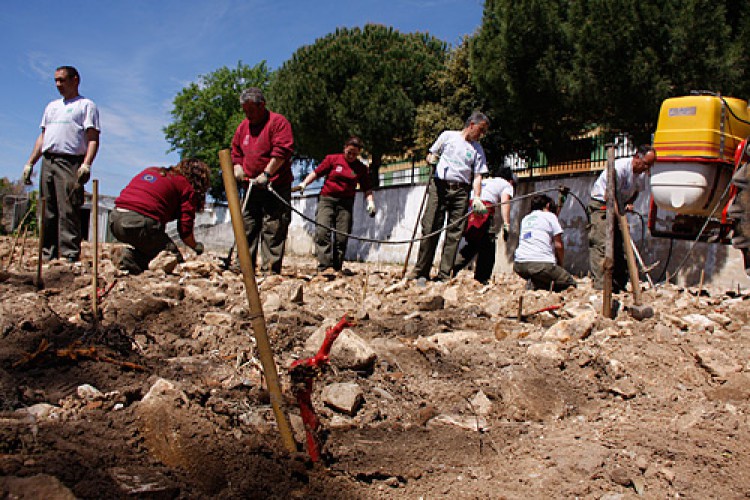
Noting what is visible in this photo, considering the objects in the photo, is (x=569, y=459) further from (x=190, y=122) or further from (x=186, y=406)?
(x=190, y=122)

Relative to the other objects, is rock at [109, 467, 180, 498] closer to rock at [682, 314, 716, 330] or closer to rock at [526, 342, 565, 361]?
rock at [526, 342, 565, 361]

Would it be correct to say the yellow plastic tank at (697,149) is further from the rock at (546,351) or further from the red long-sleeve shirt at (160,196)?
the red long-sleeve shirt at (160,196)

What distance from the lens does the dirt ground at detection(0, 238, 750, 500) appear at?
77.4 inches

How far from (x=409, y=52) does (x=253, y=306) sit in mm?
14637

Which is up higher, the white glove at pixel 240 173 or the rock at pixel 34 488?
the white glove at pixel 240 173

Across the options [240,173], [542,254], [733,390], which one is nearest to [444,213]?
[542,254]

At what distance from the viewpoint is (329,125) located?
631 inches

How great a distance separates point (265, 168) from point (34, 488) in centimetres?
456

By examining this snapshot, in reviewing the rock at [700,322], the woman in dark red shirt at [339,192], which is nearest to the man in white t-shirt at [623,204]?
the rock at [700,322]

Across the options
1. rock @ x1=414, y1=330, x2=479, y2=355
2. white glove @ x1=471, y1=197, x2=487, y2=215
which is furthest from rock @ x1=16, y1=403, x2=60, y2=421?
white glove @ x1=471, y1=197, x2=487, y2=215

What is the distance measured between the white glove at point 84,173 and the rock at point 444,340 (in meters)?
3.72

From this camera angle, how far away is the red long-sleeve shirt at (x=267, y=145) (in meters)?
5.83

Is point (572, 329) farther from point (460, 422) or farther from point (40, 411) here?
point (40, 411)

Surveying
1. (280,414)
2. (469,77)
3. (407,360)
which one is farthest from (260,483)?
(469,77)
